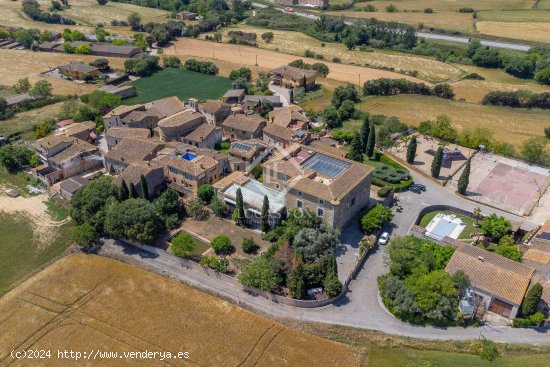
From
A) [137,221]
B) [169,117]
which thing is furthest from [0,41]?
[137,221]

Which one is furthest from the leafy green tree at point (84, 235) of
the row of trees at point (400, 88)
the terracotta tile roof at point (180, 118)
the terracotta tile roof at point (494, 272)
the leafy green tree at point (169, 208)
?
the row of trees at point (400, 88)

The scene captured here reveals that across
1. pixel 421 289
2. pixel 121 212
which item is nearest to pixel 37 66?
pixel 121 212

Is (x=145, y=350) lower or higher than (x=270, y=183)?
lower

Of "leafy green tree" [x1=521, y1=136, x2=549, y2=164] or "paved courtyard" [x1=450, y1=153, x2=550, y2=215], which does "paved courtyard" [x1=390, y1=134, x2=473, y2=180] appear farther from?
"leafy green tree" [x1=521, y1=136, x2=549, y2=164]

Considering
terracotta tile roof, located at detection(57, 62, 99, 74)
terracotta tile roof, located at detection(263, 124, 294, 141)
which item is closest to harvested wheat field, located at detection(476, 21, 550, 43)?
terracotta tile roof, located at detection(263, 124, 294, 141)

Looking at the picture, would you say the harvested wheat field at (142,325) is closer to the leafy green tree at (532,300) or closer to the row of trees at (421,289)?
the row of trees at (421,289)

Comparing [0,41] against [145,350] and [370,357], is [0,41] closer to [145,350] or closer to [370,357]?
[145,350]
